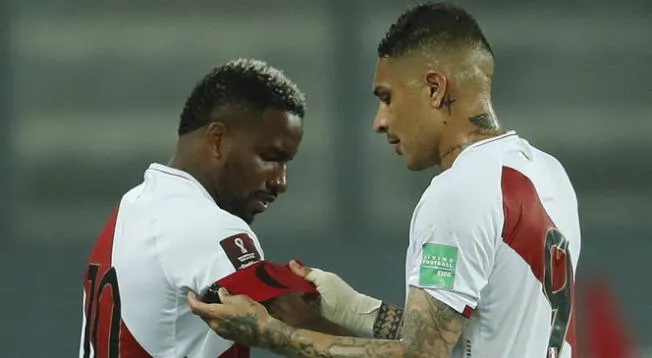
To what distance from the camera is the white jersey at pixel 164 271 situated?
3086 millimetres

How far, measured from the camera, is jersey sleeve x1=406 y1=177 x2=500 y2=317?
282 centimetres

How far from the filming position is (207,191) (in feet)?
11.1

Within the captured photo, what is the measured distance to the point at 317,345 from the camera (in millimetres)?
2941

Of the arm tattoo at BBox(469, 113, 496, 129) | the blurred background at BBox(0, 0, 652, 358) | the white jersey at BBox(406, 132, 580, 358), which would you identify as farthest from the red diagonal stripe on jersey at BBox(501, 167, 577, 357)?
the blurred background at BBox(0, 0, 652, 358)

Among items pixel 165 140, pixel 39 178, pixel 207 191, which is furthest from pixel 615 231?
pixel 207 191

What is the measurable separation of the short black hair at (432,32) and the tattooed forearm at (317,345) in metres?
0.65

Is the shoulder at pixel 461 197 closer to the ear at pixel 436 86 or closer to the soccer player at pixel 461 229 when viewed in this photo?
the soccer player at pixel 461 229

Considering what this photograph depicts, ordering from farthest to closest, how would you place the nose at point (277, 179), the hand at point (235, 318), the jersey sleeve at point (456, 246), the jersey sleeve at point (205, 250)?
1. the nose at point (277, 179)
2. the jersey sleeve at point (205, 250)
3. the hand at point (235, 318)
4. the jersey sleeve at point (456, 246)

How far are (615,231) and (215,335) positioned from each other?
12.9ft

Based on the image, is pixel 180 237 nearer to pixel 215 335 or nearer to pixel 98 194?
pixel 215 335

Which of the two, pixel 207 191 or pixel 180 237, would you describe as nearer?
pixel 180 237

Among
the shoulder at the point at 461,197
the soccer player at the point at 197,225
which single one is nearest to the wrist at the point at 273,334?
the soccer player at the point at 197,225

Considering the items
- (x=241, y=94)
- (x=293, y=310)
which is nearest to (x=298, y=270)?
(x=293, y=310)

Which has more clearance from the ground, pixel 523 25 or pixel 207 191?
pixel 523 25
